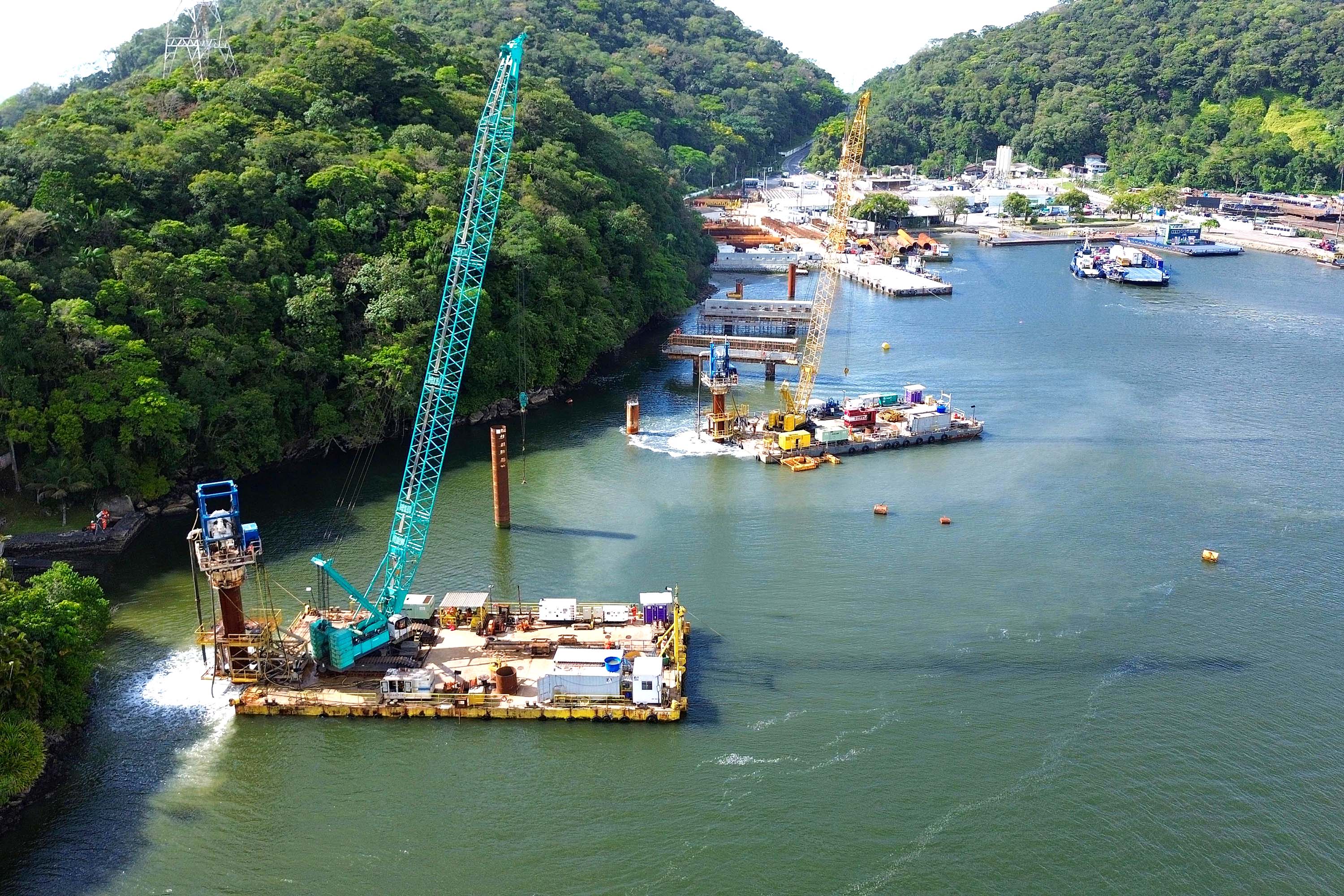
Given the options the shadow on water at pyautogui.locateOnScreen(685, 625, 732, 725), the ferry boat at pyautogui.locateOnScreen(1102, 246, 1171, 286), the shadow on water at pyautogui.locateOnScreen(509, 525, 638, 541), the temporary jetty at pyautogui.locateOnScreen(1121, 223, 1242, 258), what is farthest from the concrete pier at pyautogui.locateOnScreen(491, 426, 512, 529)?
the temporary jetty at pyautogui.locateOnScreen(1121, 223, 1242, 258)

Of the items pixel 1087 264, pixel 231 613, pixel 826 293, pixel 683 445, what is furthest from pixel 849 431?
pixel 1087 264

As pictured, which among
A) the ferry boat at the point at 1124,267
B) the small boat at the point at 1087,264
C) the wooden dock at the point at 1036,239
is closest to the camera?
the ferry boat at the point at 1124,267

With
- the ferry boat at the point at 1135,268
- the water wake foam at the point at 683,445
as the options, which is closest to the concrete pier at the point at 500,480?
the water wake foam at the point at 683,445

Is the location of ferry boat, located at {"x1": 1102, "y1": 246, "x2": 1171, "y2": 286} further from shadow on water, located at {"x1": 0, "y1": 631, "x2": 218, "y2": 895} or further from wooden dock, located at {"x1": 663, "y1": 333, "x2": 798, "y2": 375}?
shadow on water, located at {"x1": 0, "y1": 631, "x2": 218, "y2": 895}

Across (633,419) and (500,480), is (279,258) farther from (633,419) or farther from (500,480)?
(500,480)

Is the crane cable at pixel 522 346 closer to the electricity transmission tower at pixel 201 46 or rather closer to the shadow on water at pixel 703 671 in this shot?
the shadow on water at pixel 703 671

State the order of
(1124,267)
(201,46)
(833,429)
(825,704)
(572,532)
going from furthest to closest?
(1124,267)
(201,46)
(833,429)
(572,532)
(825,704)

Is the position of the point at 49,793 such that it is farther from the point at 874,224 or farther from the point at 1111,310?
the point at 874,224
